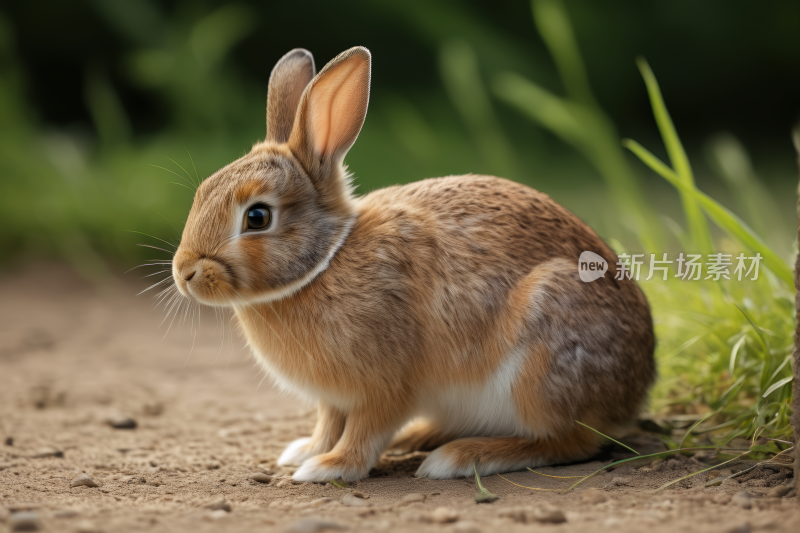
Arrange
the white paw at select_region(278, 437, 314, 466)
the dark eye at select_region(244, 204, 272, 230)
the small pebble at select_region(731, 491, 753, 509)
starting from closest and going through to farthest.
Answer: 1. the small pebble at select_region(731, 491, 753, 509)
2. the dark eye at select_region(244, 204, 272, 230)
3. the white paw at select_region(278, 437, 314, 466)

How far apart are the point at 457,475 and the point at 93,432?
1836 mm

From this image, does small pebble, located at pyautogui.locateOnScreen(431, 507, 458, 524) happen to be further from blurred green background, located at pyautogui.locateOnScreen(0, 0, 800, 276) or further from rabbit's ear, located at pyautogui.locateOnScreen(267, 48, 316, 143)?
blurred green background, located at pyautogui.locateOnScreen(0, 0, 800, 276)

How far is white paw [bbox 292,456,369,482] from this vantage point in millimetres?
2957

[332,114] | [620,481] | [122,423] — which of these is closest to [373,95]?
[122,423]

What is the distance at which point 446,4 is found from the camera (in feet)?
28.7

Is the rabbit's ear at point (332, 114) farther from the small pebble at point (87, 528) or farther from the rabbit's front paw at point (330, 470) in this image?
the small pebble at point (87, 528)

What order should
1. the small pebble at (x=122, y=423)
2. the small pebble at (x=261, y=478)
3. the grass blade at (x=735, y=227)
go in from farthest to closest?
the small pebble at (x=122, y=423) < the grass blade at (x=735, y=227) < the small pebble at (x=261, y=478)

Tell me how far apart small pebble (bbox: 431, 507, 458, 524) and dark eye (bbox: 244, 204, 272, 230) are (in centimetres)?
121

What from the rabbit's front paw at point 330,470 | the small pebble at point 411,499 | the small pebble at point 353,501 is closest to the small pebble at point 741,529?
the small pebble at point 411,499

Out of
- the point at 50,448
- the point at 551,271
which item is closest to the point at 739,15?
the point at 551,271

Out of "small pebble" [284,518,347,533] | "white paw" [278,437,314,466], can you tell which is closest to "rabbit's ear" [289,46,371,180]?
"white paw" [278,437,314,466]

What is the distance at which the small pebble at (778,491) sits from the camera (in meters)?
2.56
